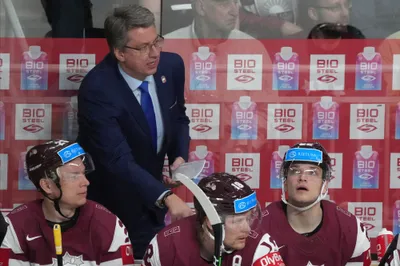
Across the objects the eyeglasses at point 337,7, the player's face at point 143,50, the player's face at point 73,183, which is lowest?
the player's face at point 73,183

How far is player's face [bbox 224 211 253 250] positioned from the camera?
4.82m

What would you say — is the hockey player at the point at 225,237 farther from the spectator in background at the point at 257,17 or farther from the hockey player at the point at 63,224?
the spectator in background at the point at 257,17

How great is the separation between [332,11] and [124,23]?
1.22 m

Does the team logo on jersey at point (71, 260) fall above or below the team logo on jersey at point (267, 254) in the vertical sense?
below

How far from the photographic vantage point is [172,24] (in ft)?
20.4

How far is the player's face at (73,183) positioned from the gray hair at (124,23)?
64 cm

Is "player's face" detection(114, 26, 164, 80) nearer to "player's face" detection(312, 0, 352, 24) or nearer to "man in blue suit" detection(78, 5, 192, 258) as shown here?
"man in blue suit" detection(78, 5, 192, 258)

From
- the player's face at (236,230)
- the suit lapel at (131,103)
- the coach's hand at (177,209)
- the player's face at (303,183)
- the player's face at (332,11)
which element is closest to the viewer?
the player's face at (236,230)

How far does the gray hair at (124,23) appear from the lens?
5566mm

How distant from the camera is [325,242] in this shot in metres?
5.32

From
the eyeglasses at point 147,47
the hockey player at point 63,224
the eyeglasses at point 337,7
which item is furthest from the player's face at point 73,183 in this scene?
the eyeglasses at point 337,7

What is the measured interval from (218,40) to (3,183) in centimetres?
136

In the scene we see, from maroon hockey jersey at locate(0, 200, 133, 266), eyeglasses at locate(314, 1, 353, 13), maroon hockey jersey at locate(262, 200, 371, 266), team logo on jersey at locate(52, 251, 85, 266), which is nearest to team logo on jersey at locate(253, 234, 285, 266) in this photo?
maroon hockey jersey at locate(262, 200, 371, 266)

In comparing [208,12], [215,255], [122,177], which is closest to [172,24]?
[208,12]
